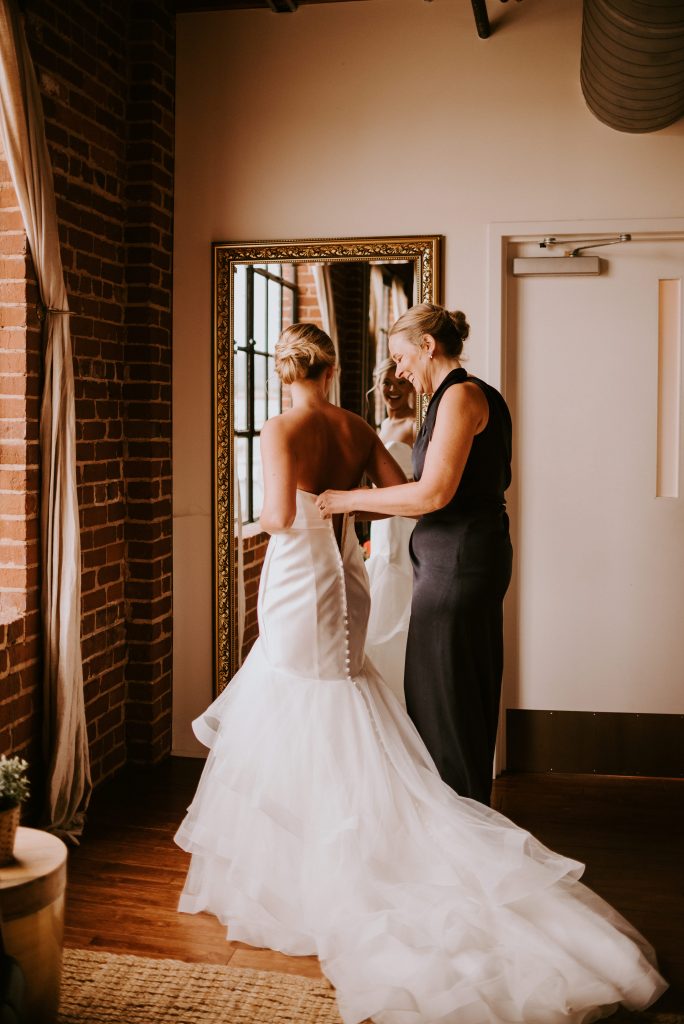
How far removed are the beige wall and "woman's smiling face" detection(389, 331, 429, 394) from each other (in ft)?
3.91

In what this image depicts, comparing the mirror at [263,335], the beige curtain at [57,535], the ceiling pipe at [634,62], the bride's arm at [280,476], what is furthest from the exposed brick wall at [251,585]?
the ceiling pipe at [634,62]

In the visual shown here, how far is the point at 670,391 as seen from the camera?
402 cm

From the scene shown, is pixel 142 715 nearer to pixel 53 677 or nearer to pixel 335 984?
pixel 53 677

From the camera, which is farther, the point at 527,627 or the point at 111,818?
the point at 527,627

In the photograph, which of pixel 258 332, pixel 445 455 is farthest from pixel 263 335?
pixel 445 455

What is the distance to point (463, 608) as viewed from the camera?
2.81m

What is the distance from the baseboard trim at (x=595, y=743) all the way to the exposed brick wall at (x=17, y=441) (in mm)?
1997

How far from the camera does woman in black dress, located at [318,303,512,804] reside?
110 inches

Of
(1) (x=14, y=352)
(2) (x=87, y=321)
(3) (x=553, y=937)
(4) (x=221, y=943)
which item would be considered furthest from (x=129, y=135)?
(3) (x=553, y=937)

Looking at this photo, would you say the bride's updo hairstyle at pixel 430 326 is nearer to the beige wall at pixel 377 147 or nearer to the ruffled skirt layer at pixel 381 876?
the ruffled skirt layer at pixel 381 876

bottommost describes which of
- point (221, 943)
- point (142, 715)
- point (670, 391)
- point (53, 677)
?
point (221, 943)

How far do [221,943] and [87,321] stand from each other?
87.0 inches

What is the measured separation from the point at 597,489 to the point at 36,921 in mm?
2764

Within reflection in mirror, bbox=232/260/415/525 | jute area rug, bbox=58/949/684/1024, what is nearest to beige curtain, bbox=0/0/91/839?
jute area rug, bbox=58/949/684/1024
